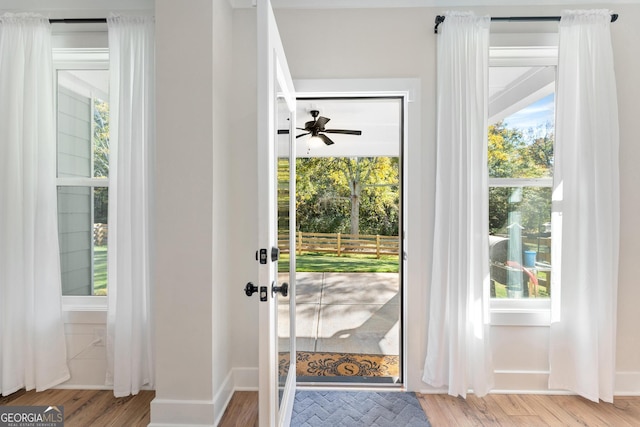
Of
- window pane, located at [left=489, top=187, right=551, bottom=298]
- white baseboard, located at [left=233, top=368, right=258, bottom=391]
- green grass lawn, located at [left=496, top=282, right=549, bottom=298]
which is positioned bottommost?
white baseboard, located at [left=233, top=368, right=258, bottom=391]

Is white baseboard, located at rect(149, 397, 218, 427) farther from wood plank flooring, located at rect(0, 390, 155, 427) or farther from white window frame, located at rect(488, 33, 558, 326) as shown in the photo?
white window frame, located at rect(488, 33, 558, 326)

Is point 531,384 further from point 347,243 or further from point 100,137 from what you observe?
point 347,243

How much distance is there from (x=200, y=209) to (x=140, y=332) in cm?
94

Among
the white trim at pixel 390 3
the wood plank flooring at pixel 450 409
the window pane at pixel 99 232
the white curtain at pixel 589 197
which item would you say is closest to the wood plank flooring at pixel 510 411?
the wood plank flooring at pixel 450 409

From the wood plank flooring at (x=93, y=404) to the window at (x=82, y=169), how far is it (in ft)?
2.09

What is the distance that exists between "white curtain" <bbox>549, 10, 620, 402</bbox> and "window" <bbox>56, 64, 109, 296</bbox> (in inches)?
120

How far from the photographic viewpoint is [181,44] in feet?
5.79

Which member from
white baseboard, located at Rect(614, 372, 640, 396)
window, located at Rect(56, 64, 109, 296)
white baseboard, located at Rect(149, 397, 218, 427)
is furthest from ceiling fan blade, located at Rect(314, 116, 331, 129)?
white baseboard, located at Rect(614, 372, 640, 396)

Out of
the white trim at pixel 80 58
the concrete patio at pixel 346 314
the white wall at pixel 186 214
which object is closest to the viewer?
the white wall at pixel 186 214

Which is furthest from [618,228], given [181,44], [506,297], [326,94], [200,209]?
[181,44]

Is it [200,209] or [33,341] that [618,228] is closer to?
[200,209]

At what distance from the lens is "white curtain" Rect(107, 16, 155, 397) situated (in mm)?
2012

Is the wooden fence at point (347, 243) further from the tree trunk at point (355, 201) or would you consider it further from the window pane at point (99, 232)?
the window pane at point (99, 232)

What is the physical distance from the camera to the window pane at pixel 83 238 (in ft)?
7.38
